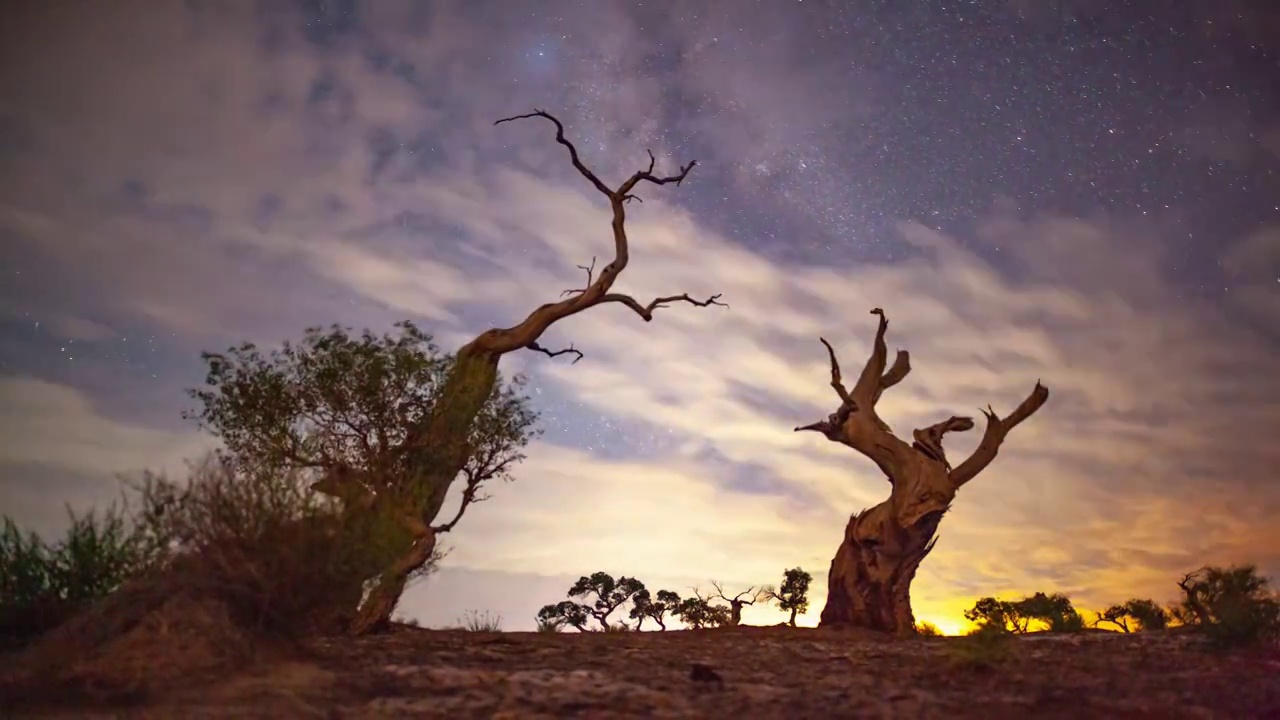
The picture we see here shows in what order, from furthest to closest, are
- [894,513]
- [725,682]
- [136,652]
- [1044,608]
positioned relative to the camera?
[1044,608] → [894,513] → [725,682] → [136,652]

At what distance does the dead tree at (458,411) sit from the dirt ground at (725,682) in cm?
157

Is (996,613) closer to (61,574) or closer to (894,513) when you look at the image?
(894,513)

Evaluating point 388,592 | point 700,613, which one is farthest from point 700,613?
point 388,592

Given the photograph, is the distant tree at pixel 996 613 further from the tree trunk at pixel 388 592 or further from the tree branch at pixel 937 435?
the tree trunk at pixel 388 592

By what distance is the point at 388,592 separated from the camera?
1720cm

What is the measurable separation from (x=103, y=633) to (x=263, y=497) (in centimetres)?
A: 237

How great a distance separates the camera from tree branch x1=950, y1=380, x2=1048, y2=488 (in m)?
23.4

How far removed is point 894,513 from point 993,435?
11.5ft

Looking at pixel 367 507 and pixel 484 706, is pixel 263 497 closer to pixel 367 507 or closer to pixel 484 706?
pixel 367 507

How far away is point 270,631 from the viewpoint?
11461 mm

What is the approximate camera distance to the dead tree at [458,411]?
58.6ft

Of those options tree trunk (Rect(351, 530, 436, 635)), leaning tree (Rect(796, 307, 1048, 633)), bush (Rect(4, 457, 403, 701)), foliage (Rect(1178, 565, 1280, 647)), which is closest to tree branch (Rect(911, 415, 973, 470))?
leaning tree (Rect(796, 307, 1048, 633))

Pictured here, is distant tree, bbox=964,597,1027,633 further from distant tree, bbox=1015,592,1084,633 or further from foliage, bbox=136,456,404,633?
foliage, bbox=136,456,404,633

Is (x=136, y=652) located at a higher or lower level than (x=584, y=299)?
lower
